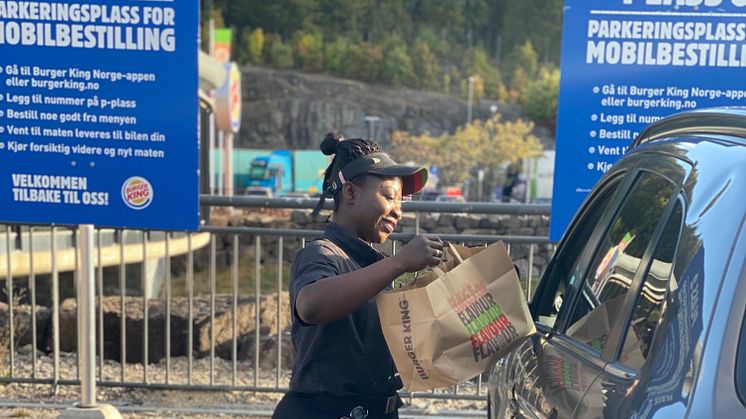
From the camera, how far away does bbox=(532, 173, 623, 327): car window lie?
3068 mm

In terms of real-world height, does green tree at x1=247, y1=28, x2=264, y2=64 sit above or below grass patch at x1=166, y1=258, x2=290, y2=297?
above

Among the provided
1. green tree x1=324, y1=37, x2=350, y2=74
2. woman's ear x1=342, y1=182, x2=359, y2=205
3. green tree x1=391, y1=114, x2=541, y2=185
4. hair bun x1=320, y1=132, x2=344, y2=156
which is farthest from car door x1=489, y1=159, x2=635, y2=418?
green tree x1=324, y1=37, x2=350, y2=74

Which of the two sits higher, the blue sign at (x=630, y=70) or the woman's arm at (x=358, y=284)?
the blue sign at (x=630, y=70)

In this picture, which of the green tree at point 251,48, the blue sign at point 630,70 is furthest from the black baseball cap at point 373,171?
the green tree at point 251,48

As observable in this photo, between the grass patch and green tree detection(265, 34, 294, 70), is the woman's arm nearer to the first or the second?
the grass patch

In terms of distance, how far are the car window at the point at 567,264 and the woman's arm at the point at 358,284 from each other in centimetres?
72

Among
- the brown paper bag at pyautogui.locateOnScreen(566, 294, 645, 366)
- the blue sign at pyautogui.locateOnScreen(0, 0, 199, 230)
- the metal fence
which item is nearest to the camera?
the brown paper bag at pyautogui.locateOnScreen(566, 294, 645, 366)

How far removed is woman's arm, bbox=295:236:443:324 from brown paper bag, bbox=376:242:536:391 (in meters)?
0.05

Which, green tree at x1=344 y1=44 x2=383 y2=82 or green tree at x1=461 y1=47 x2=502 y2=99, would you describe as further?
A: green tree at x1=461 y1=47 x2=502 y2=99

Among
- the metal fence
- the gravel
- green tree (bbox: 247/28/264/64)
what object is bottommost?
the gravel

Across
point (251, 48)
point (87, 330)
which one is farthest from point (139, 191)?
point (251, 48)

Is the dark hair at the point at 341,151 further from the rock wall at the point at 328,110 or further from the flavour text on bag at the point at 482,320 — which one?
the rock wall at the point at 328,110

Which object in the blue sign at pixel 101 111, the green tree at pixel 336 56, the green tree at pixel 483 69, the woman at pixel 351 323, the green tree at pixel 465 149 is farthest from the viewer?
the green tree at pixel 483 69

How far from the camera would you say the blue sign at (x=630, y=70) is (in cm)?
501
